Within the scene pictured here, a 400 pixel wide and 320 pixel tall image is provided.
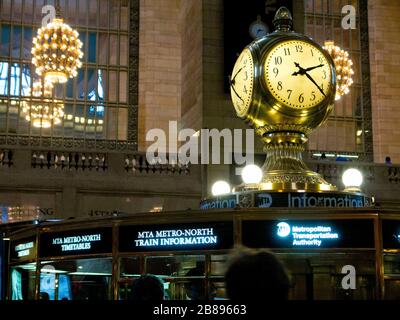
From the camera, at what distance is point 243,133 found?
53.6ft

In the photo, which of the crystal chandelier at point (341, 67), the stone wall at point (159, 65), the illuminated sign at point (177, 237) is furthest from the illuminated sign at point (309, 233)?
the stone wall at point (159, 65)

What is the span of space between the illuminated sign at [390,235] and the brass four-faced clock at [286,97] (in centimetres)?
83

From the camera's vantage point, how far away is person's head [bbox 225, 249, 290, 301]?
2201 mm

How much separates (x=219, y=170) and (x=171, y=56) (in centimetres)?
924

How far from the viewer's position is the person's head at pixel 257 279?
86.7 inches

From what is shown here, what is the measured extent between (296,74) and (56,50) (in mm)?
15037

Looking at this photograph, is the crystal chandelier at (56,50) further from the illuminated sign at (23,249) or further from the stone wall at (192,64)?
the illuminated sign at (23,249)

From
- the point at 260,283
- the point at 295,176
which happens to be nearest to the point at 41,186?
the point at 295,176

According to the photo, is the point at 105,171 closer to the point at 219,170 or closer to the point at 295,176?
the point at 219,170

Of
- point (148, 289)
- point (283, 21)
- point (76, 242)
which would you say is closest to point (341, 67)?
point (283, 21)

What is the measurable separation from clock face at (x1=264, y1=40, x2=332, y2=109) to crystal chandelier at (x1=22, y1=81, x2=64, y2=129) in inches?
732

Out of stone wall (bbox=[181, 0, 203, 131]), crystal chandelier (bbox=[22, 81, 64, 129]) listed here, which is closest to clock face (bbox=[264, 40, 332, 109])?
stone wall (bbox=[181, 0, 203, 131])

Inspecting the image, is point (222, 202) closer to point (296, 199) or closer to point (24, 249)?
point (296, 199)

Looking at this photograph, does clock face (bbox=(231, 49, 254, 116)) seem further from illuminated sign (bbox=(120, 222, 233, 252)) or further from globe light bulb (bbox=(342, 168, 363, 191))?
illuminated sign (bbox=(120, 222, 233, 252))
